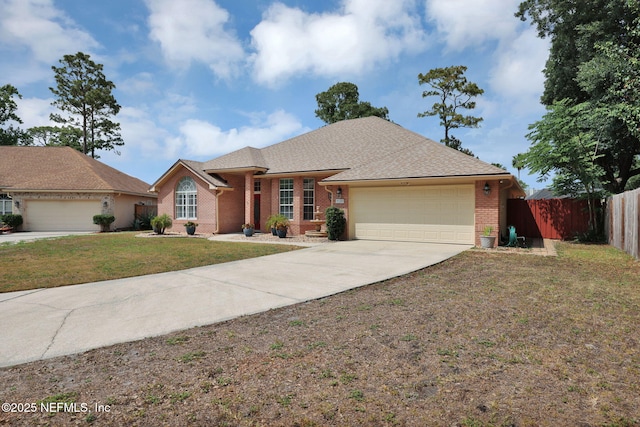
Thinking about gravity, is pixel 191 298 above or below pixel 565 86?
below

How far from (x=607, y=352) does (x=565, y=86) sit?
23005mm

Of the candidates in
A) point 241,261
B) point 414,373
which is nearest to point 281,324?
point 414,373

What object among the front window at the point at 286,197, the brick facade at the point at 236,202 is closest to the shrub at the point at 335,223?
the brick facade at the point at 236,202

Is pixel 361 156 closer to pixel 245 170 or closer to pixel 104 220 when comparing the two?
pixel 245 170

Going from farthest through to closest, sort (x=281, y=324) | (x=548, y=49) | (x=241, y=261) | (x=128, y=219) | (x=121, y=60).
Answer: (x=128, y=219)
(x=548, y=49)
(x=121, y=60)
(x=241, y=261)
(x=281, y=324)

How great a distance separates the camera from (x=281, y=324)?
452 cm

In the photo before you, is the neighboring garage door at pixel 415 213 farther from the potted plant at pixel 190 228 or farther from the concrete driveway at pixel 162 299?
the potted plant at pixel 190 228

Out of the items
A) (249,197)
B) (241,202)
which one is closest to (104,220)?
(241,202)

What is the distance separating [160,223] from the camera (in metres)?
18.9

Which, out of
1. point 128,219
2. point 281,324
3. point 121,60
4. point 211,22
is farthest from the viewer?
point 128,219

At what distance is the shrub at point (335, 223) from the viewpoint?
15.0 m

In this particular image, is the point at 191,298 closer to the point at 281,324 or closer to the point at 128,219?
the point at 281,324

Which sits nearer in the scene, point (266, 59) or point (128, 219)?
point (266, 59)

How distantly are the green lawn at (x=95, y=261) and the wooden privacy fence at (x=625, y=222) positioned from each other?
1084 centimetres
